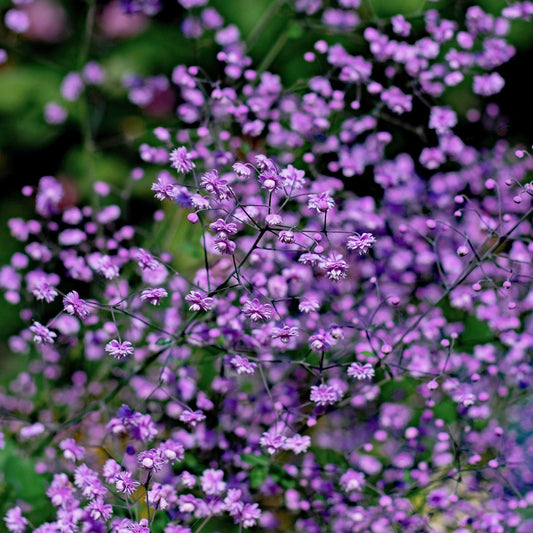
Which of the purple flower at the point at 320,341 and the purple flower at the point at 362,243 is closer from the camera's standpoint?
the purple flower at the point at 362,243

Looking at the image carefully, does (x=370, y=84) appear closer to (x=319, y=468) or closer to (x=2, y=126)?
(x=319, y=468)

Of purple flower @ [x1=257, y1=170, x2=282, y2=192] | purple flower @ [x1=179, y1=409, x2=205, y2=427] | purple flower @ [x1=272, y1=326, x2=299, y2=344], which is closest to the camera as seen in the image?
purple flower @ [x1=257, y1=170, x2=282, y2=192]

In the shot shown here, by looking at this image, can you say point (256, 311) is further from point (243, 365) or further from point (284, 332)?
point (243, 365)

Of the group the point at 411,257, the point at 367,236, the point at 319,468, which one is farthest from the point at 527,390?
the point at 367,236

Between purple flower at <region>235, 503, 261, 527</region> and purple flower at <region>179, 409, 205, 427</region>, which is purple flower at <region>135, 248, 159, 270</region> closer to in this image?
purple flower at <region>179, 409, 205, 427</region>

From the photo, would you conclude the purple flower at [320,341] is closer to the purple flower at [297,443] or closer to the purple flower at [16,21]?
the purple flower at [297,443]

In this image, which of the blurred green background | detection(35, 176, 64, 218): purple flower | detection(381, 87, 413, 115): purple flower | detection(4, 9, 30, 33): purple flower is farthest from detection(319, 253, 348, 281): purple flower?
detection(4, 9, 30, 33): purple flower

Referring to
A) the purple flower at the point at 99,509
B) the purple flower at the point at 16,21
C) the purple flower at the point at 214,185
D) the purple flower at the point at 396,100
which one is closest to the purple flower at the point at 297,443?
the purple flower at the point at 99,509

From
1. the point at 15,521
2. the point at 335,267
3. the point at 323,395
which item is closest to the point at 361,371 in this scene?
the point at 323,395
